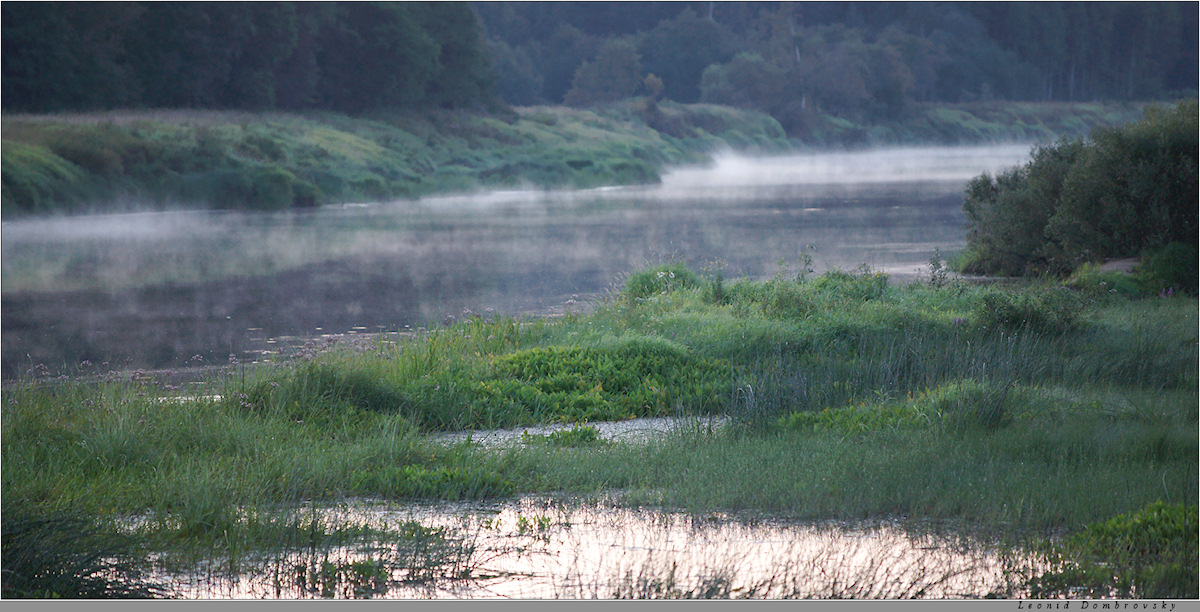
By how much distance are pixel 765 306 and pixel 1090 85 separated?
2787 inches

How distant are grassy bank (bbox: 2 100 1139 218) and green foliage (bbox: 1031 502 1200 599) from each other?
33241 millimetres

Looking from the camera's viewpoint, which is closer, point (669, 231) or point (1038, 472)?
point (1038, 472)

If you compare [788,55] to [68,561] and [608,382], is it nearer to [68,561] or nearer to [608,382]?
[608,382]

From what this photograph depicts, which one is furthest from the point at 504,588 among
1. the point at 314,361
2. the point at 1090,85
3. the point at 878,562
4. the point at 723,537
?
the point at 1090,85

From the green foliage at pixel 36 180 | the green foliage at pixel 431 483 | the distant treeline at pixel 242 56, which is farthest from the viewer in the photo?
the distant treeline at pixel 242 56

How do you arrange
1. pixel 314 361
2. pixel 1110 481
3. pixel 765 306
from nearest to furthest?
pixel 1110 481 → pixel 314 361 → pixel 765 306

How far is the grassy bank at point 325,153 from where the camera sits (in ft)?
122

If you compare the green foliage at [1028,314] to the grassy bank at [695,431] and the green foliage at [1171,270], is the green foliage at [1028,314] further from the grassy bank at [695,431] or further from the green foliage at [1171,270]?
the green foliage at [1171,270]

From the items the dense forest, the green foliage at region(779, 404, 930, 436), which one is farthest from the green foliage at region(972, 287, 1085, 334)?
the dense forest

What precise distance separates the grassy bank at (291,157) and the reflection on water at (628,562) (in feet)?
102

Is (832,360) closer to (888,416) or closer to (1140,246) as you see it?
(888,416)

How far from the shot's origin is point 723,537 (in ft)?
21.7

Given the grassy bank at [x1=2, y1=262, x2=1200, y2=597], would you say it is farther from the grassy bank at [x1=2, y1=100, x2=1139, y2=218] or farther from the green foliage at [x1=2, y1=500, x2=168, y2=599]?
the grassy bank at [x1=2, y1=100, x2=1139, y2=218]

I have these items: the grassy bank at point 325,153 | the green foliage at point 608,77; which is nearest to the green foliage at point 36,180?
the grassy bank at point 325,153
